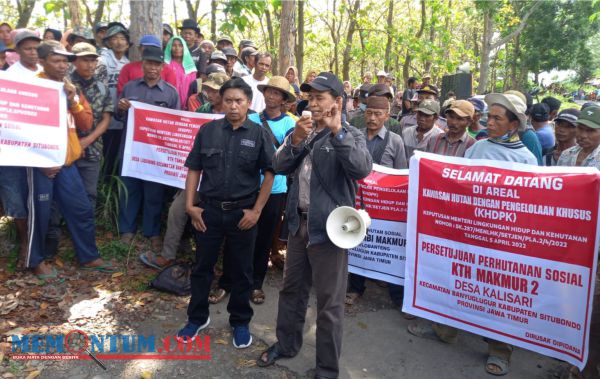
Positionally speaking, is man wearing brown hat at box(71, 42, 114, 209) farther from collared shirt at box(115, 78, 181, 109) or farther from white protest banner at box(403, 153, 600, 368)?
white protest banner at box(403, 153, 600, 368)

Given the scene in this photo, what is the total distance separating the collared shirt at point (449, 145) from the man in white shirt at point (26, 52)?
437 cm

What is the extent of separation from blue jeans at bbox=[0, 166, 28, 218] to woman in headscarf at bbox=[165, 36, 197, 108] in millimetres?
2484

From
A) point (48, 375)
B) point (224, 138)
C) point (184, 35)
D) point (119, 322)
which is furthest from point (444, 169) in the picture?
point (184, 35)

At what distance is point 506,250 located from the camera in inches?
148

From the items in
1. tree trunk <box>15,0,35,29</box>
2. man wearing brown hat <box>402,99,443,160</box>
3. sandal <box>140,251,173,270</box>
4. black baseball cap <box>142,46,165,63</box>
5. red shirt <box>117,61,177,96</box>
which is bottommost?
sandal <box>140,251,173,270</box>

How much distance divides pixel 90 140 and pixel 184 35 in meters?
4.15

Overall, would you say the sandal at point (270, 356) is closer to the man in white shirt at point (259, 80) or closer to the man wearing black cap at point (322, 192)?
the man wearing black cap at point (322, 192)

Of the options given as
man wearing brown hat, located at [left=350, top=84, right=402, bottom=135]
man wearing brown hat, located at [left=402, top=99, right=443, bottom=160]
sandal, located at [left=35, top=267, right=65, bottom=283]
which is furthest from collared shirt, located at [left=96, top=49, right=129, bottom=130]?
man wearing brown hat, located at [left=402, top=99, right=443, bottom=160]

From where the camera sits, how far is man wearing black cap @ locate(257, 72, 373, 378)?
3.23 m

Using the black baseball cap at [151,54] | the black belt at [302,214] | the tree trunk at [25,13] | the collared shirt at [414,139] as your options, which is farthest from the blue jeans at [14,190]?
the tree trunk at [25,13]

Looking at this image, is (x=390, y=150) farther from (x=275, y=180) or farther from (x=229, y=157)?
(x=229, y=157)

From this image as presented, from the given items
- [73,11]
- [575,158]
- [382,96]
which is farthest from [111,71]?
[73,11]

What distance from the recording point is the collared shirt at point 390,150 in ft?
15.9

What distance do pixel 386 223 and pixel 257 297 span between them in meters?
1.59
